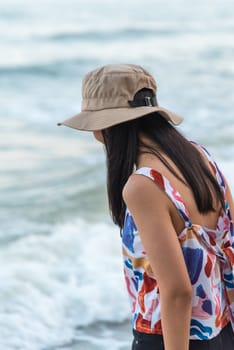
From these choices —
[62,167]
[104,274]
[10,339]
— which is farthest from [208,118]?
[10,339]

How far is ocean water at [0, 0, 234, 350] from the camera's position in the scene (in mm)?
4730

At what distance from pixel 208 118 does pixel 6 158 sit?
326 cm

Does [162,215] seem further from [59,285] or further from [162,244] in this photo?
[59,285]

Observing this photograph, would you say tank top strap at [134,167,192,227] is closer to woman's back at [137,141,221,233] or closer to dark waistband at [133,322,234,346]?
woman's back at [137,141,221,233]

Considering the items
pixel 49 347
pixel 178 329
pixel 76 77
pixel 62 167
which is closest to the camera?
pixel 178 329

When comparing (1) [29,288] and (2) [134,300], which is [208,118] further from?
(2) [134,300]

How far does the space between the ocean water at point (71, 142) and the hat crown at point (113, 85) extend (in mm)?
2418

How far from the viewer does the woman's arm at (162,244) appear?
70.9 inches

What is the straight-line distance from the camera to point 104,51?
17156mm

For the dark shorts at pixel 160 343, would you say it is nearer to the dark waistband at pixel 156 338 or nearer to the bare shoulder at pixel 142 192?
the dark waistband at pixel 156 338

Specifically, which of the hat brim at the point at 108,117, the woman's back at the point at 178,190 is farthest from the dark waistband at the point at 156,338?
the hat brim at the point at 108,117

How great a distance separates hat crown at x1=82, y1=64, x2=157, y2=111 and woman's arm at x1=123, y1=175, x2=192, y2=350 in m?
0.21

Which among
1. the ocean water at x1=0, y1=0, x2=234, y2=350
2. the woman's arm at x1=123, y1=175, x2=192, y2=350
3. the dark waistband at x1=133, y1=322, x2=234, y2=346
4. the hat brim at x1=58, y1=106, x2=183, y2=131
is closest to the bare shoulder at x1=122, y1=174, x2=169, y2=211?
the woman's arm at x1=123, y1=175, x2=192, y2=350

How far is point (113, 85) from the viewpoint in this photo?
193 cm
